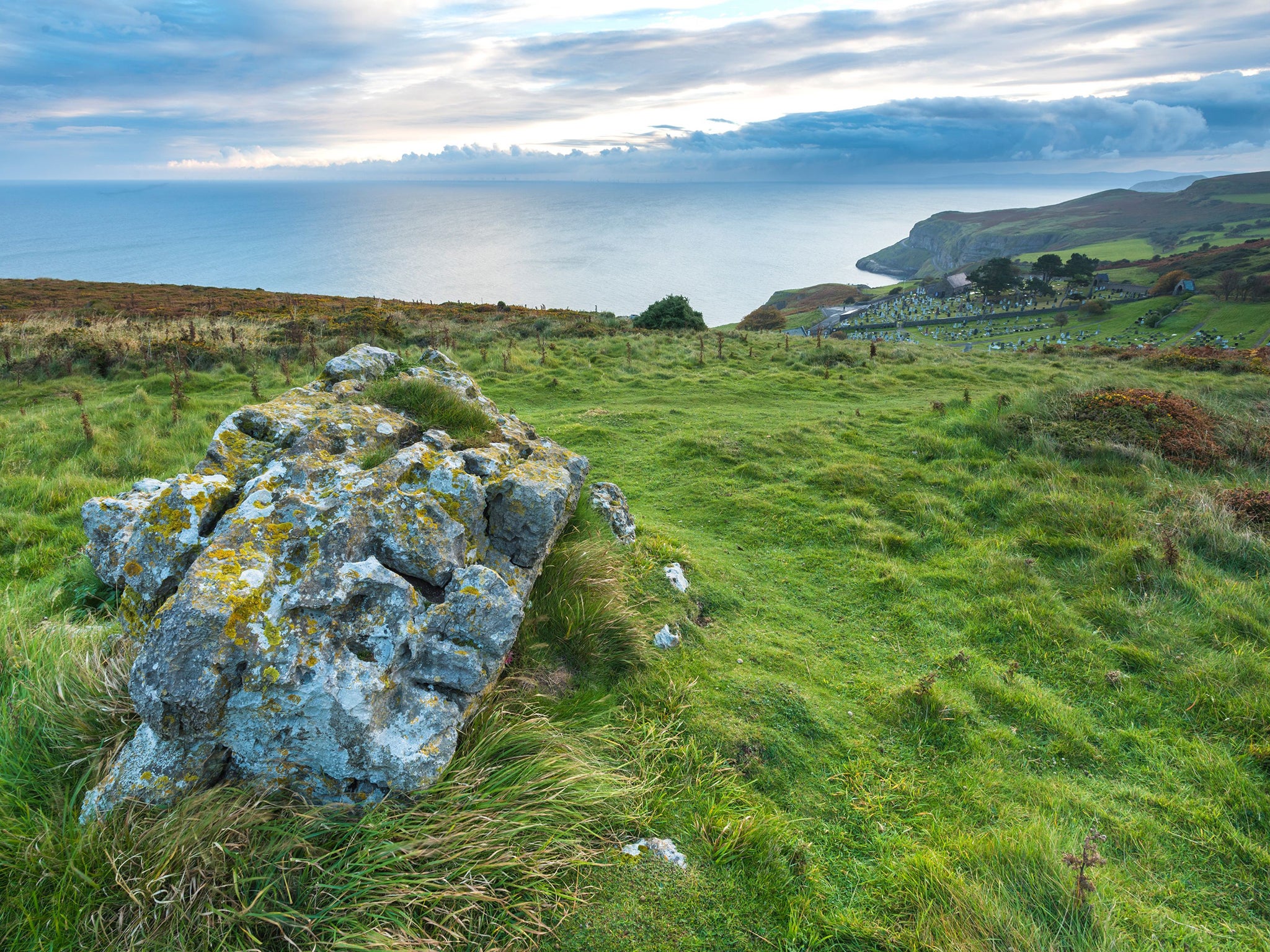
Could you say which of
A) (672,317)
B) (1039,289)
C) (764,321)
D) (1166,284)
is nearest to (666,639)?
(672,317)

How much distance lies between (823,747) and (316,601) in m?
4.20

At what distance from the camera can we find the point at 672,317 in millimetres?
38656

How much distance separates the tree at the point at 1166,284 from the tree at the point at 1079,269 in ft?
33.5

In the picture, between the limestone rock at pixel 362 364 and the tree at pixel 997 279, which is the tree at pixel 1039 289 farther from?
the limestone rock at pixel 362 364

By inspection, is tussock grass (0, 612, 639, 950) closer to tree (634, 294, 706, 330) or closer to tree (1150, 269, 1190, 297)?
tree (634, 294, 706, 330)

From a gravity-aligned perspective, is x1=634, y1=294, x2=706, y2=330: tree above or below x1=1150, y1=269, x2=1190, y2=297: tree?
below

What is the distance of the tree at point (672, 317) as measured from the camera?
126 ft

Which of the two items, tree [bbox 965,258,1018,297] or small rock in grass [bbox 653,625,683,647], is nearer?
small rock in grass [bbox 653,625,683,647]

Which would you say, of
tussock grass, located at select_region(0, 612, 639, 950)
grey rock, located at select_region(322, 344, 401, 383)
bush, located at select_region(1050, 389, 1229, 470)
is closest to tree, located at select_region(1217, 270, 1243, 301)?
bush, located at select_region(1050, 389, 1229, 470)

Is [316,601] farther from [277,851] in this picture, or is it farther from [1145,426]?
[1145,426]

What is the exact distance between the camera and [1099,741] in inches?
204

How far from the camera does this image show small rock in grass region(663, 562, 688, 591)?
714 cm

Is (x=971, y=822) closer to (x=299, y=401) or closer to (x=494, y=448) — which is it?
(x=494, y=448)

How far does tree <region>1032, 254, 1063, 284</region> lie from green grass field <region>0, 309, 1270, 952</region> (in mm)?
102218
